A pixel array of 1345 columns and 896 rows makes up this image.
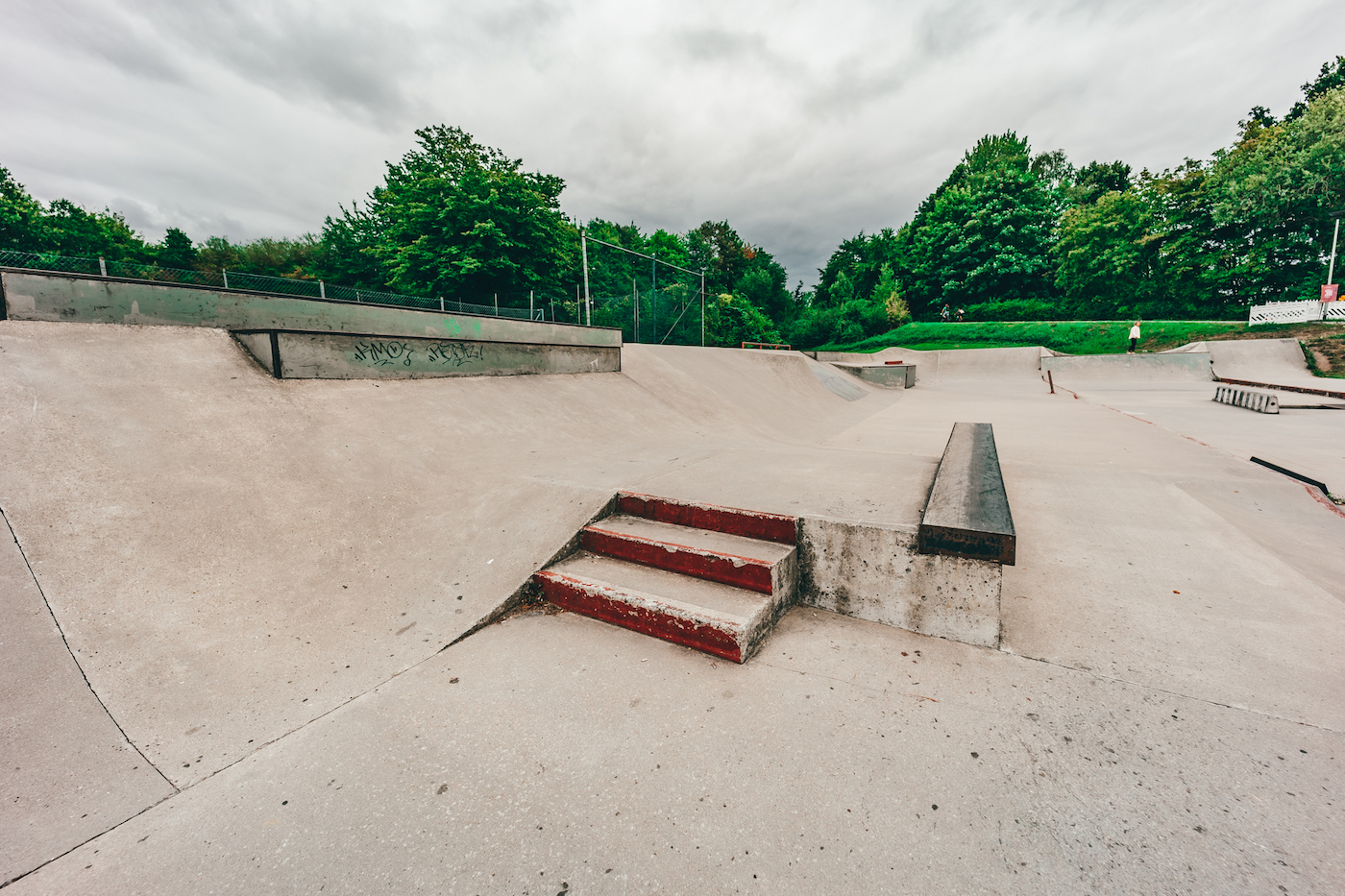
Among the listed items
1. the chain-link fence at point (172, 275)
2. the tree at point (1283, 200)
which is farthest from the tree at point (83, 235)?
the tree at point (1283, 200)

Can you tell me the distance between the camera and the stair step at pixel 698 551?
2607mm

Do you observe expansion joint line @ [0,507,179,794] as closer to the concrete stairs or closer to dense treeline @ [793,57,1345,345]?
the concrete stairs

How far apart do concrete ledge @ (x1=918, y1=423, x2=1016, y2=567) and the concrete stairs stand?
0.74 metres

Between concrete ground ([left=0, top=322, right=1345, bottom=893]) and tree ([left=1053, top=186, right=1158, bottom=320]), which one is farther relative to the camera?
tree ([left=1053, top=186, right=1158, bottom=320])

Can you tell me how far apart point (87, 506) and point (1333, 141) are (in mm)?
42913

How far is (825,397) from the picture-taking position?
1291 cm

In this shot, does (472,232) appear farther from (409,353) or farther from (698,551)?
(698,551)

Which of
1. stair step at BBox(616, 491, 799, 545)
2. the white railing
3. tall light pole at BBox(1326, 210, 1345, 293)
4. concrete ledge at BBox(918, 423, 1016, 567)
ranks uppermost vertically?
tall light pole at BBox(1326, 210, 1345, 293)

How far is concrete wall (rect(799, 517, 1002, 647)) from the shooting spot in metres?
2.38

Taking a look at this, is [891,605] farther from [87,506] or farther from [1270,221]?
[1270,221]

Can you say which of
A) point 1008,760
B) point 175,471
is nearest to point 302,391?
point 175,471

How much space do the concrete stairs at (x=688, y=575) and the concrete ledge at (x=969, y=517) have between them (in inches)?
29.3

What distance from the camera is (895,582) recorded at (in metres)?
2.56

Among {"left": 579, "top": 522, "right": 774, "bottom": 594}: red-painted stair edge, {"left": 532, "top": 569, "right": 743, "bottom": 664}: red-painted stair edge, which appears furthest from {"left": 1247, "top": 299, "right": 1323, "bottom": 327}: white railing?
{"left": 532, "top": 569, "right": 743, "bottom": 664}: red-painted stair edge
